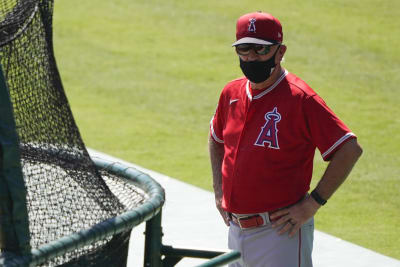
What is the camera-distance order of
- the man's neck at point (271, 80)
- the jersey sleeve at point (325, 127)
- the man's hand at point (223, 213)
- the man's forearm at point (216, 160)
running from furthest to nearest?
1. the man's forearm at point (216, 160)
2. the man's hand at point (223, 213)
3. the man's neck at point (271, 80)
4. the jersey sleeve at point (325, 127)

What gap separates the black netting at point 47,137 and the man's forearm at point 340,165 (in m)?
1.02

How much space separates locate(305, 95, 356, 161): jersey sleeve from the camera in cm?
393

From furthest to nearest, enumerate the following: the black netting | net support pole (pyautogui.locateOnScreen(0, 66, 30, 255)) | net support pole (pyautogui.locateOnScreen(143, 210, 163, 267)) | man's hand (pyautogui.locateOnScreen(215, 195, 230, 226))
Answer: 1. man's hand (pyautogui.locateOnScreen(215, 195, 230, 226))
2. net support pole (pyautogui.locateOnScreen(143, 210, 163, 267))
3. the black netting
4. net support pole (pyautogui.locateOnScreen(0, 66, 30, 255))

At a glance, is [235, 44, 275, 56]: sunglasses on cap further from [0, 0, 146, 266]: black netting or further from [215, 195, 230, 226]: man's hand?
[0, 0, 146, 266]: black netting

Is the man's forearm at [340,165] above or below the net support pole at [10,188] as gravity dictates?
below

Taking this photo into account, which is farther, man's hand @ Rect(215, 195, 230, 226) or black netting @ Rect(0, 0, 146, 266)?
man's hand @ Rect(215, 195, 230, 226)

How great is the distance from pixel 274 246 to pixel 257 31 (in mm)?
1058

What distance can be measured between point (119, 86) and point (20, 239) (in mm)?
8422

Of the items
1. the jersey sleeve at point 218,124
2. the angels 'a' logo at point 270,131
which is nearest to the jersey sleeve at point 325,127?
the angels 'a' logo at point 270,131

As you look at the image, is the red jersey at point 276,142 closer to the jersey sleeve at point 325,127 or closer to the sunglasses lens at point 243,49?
the jersey sleeve at point 325,127

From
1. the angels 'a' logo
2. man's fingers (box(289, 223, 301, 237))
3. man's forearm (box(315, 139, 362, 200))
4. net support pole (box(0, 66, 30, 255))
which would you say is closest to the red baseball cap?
the angels 'a' logo

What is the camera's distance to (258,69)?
408cm

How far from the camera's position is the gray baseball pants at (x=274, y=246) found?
4152 mm

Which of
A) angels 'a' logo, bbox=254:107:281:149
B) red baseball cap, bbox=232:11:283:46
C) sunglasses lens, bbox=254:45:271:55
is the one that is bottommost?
angels 'a' logo, bbox=254:107:281:149
